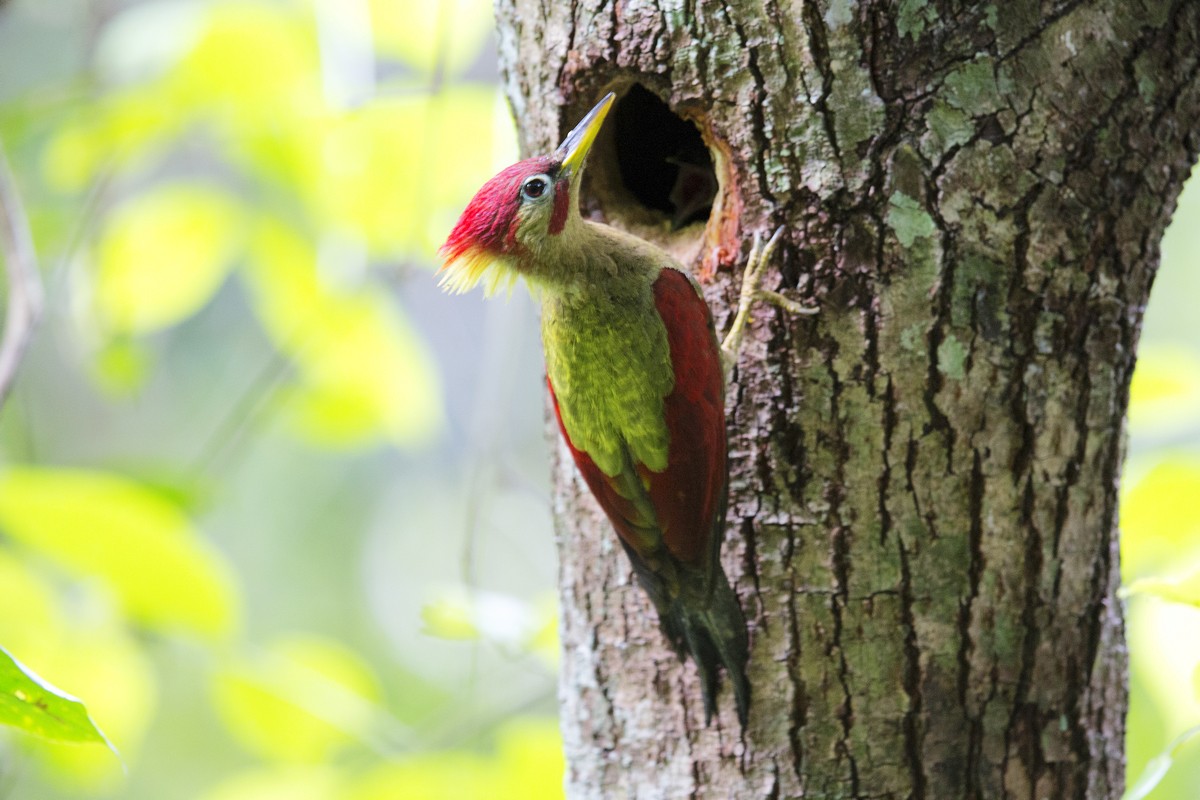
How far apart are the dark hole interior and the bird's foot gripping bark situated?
64 cm

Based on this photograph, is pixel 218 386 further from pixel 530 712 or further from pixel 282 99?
pixel 282 99

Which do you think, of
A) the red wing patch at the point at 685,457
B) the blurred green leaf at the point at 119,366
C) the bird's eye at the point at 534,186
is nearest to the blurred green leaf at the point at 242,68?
the blurred green leaf at the point at 119,366

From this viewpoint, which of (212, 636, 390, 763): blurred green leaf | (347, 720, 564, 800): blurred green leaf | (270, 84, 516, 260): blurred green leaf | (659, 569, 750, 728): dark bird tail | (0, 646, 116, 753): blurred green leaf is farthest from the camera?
(270, 84, 516, 260): blurred green leaf

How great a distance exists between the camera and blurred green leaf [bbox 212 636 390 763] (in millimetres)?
2355

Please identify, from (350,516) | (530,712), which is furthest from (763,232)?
(350,516)

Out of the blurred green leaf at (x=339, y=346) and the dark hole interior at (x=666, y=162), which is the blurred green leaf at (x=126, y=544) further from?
the dark hole interior at (x=666, y=162)

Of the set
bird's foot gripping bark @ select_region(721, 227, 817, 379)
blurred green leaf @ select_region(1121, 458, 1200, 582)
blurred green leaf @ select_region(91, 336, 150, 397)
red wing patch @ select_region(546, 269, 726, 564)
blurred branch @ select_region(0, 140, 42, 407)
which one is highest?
blurred green leaf @ select_region(91, 336, 150, 397)

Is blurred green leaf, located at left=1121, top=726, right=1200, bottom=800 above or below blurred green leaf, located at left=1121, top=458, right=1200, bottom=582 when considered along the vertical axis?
below

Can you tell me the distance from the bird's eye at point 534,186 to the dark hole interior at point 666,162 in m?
0.43

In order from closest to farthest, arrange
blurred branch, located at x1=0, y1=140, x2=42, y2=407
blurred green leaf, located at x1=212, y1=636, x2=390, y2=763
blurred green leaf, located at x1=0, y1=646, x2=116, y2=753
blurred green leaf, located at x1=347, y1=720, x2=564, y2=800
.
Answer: blurred green leaf, located at x1=0, y1=646, x2=116, y2=753 → blurred branch, located at x1=0, y1=140, x2=42, y2=407 → blurred green leaf, located at x1=347, y1=720, x2=564, y2=800 → blurred green leaf, located at x1=212, y1=636, x2=390, y2=763

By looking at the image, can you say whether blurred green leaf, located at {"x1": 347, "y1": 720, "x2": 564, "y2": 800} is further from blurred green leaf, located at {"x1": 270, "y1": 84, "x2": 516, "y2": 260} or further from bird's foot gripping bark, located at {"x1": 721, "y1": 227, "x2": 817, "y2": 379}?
blurred green leaf, located at {"x1": 270, "y1": 84, "x2": 516, "y2": 260}

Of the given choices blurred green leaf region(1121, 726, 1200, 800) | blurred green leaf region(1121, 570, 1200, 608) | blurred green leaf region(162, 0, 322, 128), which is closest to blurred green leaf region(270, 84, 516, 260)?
blurred green leaf region(162, 0, 322, 128)

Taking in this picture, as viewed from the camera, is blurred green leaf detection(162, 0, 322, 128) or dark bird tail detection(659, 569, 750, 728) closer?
dark bird tail detection(659, 569, 750, 728)

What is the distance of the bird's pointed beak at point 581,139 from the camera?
1894mm
